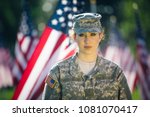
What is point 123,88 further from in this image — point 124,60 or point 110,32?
point 110,32

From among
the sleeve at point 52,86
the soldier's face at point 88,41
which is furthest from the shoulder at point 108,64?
the sleeve at point 52,86

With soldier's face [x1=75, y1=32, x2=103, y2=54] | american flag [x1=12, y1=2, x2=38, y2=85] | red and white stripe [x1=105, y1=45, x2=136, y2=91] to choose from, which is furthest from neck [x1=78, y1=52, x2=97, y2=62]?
american flag [x1=12, y1=2, x2=38, y2=85]

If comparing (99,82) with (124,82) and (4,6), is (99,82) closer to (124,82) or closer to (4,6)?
(124,82)

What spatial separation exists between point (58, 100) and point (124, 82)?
0.53 m

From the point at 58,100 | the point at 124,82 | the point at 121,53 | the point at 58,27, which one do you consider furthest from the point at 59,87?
the point at 121,53

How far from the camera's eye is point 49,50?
765cm

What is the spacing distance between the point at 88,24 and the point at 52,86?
1.95 feet

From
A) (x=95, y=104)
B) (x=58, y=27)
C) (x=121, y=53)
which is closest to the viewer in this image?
(x=95, y=104)

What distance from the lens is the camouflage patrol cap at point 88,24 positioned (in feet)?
19.4

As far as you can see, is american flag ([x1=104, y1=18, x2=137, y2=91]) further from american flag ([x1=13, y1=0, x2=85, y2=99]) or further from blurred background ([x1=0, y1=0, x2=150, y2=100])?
american flag ([x1=13, y1=0, x2=85, y2=99])

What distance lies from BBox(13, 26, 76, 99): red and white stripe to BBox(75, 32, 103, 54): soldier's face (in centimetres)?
151

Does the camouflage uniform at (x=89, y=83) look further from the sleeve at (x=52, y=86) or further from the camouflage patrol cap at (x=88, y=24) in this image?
the camouflage patrol cap at (x=88, y=24)

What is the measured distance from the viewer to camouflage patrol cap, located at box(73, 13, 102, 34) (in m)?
5.90

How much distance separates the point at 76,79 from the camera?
586cm
